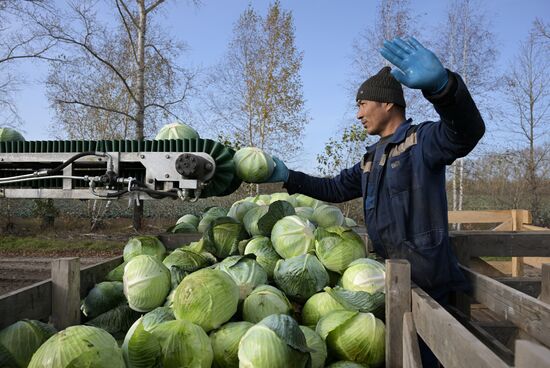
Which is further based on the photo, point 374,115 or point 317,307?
point 374,115

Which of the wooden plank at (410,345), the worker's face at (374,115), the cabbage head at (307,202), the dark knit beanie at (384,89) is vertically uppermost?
the dark knit beanie at (384,89)

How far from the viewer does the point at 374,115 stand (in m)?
3.04

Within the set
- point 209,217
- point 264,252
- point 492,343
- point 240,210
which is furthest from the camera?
point 209,217

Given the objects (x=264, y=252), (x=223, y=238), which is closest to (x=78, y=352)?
(x=264, y=252)

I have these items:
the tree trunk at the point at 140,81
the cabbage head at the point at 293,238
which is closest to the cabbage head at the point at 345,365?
the cabbage head at the point at 293,238

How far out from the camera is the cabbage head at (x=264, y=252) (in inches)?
117

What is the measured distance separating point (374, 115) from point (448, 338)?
77.5 inches

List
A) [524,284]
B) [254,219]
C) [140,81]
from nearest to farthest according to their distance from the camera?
[524,284], [254,219], [140,81]

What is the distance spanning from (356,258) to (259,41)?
18026mm

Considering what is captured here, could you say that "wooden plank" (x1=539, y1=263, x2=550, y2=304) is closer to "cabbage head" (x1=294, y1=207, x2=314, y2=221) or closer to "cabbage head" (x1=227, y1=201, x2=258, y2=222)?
"cabbage head" (x1=294, y1=207, x2=314, y2=221)

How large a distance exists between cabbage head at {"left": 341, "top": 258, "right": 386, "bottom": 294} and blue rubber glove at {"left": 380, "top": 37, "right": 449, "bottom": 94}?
109 cm

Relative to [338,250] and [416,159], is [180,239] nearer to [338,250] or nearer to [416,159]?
[338,250]

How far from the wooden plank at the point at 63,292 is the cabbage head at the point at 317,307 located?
4.40 feet

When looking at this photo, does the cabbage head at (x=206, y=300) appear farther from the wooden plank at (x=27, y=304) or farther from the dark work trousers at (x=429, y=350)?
the dark work trousers at (x=429, y=350)
